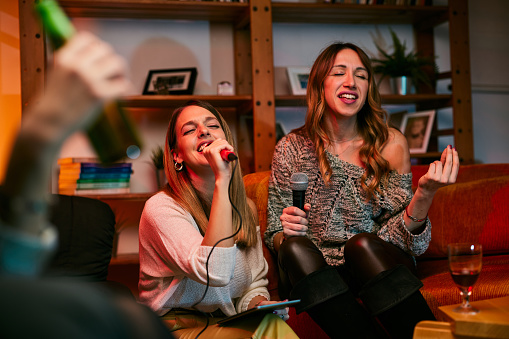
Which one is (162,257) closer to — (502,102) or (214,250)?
(214,250)

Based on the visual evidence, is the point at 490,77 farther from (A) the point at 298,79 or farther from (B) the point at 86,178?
(B) the point at 86,178

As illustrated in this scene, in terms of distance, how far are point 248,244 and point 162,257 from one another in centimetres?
33

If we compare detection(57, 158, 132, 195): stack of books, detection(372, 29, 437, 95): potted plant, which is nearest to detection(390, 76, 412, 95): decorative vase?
detection(372, 29, 437, 95): potted plant

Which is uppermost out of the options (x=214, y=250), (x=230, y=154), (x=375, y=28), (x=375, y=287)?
(x=375, y=28)

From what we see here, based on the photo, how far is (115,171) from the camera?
9.74 feet

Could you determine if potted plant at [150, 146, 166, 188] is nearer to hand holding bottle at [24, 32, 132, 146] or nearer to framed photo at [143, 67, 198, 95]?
framed photo at [143, 67, 198, 95]

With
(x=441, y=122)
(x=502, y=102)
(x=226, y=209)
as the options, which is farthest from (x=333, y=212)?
(x=502, y=102)

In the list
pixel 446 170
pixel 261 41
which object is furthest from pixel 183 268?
pixel 261 41

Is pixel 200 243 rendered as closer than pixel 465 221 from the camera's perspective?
Yes

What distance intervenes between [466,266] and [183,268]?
72cm

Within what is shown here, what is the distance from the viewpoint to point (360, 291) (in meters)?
1.55

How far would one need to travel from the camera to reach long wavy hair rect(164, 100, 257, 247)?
5.57ft

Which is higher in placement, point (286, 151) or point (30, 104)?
point (30, 104)

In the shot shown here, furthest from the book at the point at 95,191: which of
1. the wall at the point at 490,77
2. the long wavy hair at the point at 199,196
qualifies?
the wall at the point at 490,77
